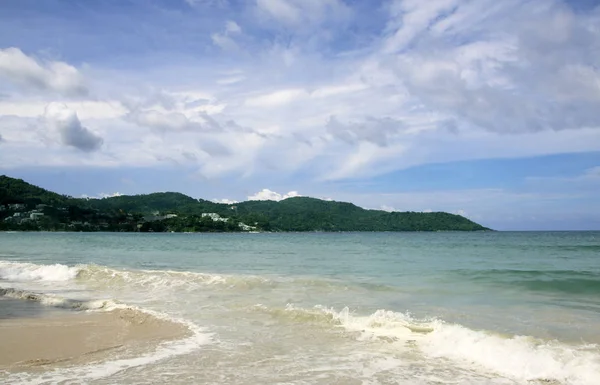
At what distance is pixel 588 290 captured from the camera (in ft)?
56.1

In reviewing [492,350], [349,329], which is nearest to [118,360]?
[349,329]

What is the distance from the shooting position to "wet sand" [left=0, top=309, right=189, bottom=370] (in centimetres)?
759

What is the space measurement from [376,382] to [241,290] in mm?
10514

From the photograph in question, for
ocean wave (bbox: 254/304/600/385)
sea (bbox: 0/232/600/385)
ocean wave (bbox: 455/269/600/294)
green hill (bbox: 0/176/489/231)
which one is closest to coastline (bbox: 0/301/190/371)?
sea (bbox: 0/232/600/385)

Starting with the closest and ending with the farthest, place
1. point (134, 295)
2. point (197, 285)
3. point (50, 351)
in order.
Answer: point (50, 351), point (134, 295), point (197, 285)

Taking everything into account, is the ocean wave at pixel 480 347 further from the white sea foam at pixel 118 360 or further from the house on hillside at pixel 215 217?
the house on hillside at pixel 215 217

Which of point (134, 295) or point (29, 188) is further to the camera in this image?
point (29, 188)

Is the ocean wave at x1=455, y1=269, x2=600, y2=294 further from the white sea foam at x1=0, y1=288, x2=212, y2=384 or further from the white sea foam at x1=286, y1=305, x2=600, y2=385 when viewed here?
the white sea foam at x1=0, y1=288, x2=212, y2=384

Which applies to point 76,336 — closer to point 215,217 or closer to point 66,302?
point 66,302

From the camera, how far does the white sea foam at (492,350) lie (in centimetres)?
709

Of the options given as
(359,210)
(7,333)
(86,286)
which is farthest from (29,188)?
(7,333)

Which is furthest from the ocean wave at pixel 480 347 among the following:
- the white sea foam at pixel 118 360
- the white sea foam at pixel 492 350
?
the white sea foam at pixel 118 360

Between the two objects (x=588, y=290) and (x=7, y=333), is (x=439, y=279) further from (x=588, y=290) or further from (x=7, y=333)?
(x=7, y=333)

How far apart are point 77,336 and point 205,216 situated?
473 feet
